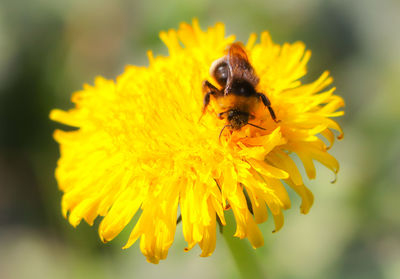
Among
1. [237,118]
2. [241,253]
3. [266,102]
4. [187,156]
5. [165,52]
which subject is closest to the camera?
[237,118]

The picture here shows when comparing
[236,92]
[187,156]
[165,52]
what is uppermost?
[165,52]

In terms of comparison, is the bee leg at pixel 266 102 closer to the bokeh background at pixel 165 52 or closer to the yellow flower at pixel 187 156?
the yellow flower at pixel 187 156

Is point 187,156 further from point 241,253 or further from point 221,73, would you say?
point 241,253

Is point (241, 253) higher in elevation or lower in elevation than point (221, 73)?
lower

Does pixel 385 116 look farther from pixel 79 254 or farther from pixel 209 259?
pixel 79 254

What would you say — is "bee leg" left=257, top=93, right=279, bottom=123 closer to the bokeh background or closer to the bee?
the bee

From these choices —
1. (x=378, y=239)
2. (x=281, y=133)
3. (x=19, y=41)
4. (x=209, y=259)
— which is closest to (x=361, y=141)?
(x=378, y=239)

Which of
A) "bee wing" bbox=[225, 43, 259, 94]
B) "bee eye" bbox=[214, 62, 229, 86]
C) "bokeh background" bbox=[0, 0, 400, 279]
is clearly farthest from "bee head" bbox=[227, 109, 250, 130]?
"bokeh background" bbox=[0, 0, 400, 279]

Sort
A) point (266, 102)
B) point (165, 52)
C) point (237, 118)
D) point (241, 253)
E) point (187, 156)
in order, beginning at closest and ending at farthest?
point (237, 118)
point (266, 102)
point (187, 156)
point (241, 253)
point (165, 52)

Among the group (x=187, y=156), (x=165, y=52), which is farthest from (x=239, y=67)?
(x=165, y=52)
